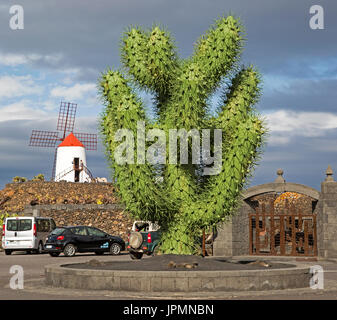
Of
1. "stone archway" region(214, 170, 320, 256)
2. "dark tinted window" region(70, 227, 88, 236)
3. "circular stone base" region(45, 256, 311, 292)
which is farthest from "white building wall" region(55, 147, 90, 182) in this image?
"circular stone base" region(45, 256, 311, 292)

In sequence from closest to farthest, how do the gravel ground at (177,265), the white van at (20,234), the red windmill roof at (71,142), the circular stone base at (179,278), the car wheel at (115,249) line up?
the circular stone base at (179,278)
the gravel ground at (177,265)
the car wheel at (115,249)
the white van at (20,234)
the red windmill roof at (71,142)

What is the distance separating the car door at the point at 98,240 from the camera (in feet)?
95.8

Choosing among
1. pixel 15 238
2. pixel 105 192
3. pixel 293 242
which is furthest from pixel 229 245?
pixel 105 192

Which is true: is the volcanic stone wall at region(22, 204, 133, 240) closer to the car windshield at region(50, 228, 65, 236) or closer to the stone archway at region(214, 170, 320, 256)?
the car windshield at region(50, 228, 65, 236)

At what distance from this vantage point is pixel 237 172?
14484 millimetres

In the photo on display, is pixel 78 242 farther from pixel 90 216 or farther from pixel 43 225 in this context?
pixel 90 216

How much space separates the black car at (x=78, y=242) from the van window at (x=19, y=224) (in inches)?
87.9

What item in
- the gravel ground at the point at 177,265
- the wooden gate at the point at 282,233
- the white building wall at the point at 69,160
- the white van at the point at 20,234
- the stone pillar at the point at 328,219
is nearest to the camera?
the gravel ground at the point at 177,265

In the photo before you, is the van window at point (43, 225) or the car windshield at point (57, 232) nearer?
the car windshield at point (57, 232)

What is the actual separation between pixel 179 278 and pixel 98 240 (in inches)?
671

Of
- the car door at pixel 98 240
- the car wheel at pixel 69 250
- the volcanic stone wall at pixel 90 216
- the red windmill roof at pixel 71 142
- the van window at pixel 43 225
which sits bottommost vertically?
the car wheel at pixel 69 250

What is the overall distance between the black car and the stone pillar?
10.1m

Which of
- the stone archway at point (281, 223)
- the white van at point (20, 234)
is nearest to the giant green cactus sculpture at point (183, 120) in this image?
the stone archway at point (281, 223)

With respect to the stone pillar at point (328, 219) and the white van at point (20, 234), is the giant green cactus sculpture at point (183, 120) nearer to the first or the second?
the stone pillar at point (328, 219)
